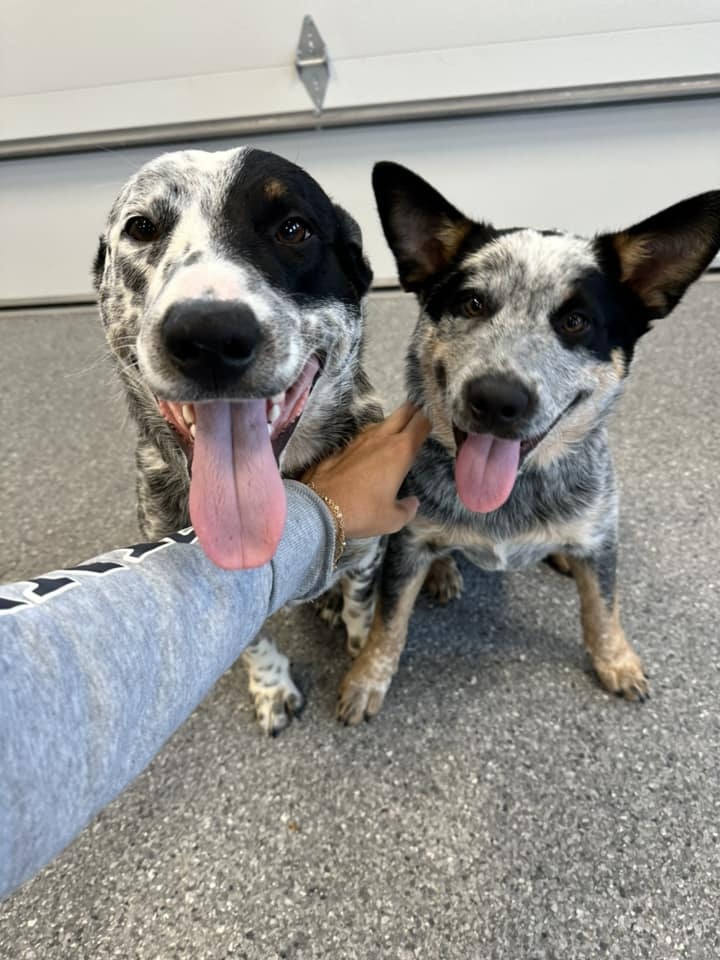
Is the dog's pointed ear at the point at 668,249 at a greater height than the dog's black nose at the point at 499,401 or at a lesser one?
greater

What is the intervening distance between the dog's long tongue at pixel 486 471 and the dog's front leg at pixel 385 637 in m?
0.29

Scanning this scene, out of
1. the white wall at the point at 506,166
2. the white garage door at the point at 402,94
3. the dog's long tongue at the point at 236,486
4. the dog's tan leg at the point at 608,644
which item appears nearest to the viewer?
the dog's long tongue at the point at 236,486

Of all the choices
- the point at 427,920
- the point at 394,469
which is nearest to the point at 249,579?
the point at 394,469

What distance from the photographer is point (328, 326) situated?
1150 millimetres

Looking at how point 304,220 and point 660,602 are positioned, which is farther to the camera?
point 660,602

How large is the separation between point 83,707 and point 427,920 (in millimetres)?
891

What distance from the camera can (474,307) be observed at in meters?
1.29

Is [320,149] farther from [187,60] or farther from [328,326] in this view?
[328,326]

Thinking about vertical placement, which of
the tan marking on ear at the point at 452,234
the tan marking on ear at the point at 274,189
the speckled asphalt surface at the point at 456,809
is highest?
the tan marking on ear at the point at 274,189

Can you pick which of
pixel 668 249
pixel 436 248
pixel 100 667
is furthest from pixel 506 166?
pixel 100 667

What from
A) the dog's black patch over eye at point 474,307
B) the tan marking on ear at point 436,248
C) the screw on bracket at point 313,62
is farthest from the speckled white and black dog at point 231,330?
the screw on bracket at point 313,62

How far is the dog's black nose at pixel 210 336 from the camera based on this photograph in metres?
0.86

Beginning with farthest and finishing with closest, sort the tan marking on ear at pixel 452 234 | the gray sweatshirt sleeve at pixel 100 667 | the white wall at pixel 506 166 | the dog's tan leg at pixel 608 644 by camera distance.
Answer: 1. the white wall at pixel 506 166
2. the dog's tan leg at pixel 608 644
3. the tan marking on ear at pixel 452 234
4. the gray sweatshirt sleeve at pixel 100 667

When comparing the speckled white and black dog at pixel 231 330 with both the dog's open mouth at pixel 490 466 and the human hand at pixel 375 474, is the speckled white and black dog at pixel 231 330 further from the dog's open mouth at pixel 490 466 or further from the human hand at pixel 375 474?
the dog's open mouth at pixel 490 466
